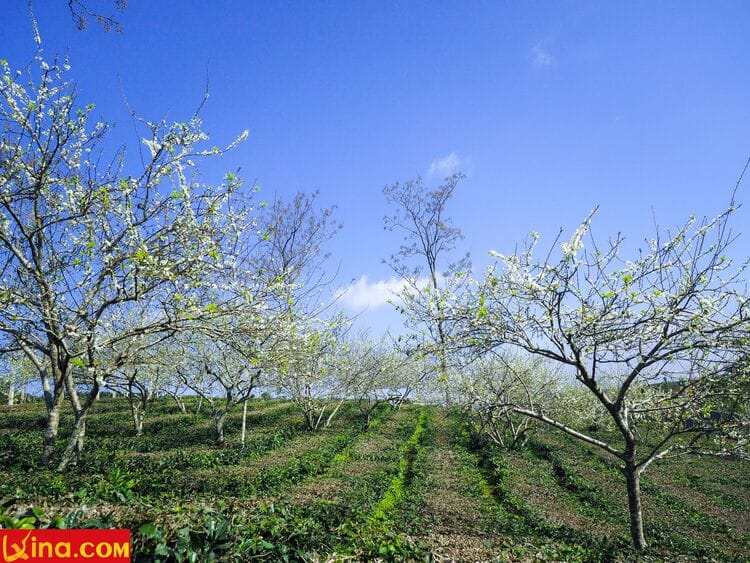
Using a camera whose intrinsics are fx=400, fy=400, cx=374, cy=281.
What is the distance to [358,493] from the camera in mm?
11203

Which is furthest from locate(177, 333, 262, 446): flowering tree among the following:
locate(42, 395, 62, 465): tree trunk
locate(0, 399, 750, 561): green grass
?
locate(42, 395, 62, 465): tree trunk

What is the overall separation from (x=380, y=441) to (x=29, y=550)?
1836cm

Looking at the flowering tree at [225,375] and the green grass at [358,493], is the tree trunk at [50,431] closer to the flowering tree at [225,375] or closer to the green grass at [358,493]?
the green grass at [358,493]

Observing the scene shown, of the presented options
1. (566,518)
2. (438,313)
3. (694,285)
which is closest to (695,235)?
(694,285)

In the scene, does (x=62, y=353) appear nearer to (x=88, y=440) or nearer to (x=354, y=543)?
(x=354, y=543)

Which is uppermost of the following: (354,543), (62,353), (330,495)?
(62,353)

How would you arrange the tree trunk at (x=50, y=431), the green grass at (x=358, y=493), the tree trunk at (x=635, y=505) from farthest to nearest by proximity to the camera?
the tree trunk at (x=50, y=431), the tree trunk at (x=635, y=505), the green grass at (x=358, y=493)

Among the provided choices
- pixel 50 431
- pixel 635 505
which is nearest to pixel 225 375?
pixel 50 431

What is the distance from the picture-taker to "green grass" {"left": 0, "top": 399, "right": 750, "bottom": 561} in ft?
14.7

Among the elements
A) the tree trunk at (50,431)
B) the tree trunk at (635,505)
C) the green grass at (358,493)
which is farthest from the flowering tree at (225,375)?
the tree trunk at (635,505)

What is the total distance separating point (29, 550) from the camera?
344cm

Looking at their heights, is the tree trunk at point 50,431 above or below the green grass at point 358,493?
above

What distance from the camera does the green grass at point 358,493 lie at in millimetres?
4480

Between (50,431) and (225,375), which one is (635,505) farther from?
(225,375)
